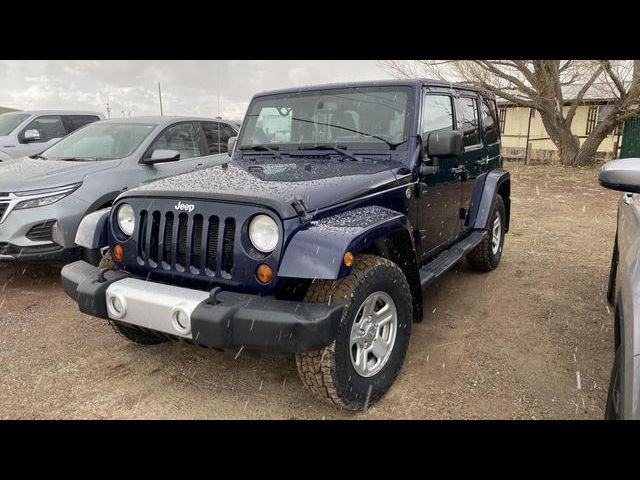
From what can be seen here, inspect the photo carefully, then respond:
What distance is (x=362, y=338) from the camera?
9.16ft

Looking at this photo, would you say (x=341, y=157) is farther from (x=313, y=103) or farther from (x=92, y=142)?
(x=92, y=142)

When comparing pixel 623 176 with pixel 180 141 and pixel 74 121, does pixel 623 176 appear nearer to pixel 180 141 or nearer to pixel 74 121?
pixel 180 141

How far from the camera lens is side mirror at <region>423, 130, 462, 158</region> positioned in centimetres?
339

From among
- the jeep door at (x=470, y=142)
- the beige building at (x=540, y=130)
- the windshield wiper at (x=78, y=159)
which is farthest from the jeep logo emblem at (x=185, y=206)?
the beige building at (x=540, y=130)

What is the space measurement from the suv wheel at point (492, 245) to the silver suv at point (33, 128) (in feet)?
22.9

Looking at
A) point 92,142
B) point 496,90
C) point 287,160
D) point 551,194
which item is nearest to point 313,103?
point 287,160

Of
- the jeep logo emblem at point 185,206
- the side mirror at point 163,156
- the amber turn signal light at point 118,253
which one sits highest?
the side mirror at point 163,156

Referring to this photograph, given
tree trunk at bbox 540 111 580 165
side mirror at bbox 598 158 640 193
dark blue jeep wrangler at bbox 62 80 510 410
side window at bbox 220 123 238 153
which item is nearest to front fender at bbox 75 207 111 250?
dark blue jeep wrangler at bbox 62 80 510 410

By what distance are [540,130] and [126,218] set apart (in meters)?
23.3

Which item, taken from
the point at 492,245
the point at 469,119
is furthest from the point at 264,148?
the point at 492,245

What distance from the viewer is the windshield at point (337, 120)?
364 centimetres

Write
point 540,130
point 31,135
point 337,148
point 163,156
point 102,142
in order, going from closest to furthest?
point 337,148, point 163,156, point 102,142, point 31,135, point 540,130

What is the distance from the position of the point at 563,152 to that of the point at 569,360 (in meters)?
15.8

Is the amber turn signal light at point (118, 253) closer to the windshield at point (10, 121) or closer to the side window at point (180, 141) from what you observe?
the side window at point (180, 141)
